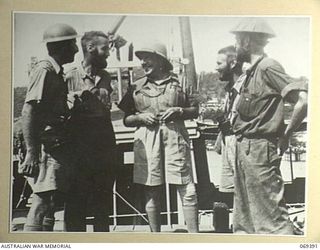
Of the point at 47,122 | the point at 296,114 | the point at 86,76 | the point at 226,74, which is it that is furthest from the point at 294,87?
the point at 47,122

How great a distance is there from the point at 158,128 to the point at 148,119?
4 centimetres

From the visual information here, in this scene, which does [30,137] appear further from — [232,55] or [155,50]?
[232,55]

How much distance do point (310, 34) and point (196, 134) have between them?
0.43m

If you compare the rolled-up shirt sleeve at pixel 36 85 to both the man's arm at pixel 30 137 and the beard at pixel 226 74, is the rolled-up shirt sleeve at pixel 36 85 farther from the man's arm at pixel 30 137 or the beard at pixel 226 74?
the beard at pixel 226 74

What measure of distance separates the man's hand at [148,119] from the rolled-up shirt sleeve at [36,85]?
285 mm

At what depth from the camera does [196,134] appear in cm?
169

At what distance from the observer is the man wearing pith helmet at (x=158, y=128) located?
5.53 feet

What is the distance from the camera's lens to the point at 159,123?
1.69 meters

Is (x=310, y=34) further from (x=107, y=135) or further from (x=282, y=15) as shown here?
(x=107, y=135)

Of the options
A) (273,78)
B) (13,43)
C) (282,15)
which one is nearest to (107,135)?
(13,43)

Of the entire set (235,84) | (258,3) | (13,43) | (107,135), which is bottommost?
(107,135)

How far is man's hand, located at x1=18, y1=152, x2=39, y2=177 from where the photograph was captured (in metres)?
1.67

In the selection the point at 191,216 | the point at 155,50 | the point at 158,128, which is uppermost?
the point at 155,50

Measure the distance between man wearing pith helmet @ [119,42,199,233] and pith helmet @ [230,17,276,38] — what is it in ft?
0.75
